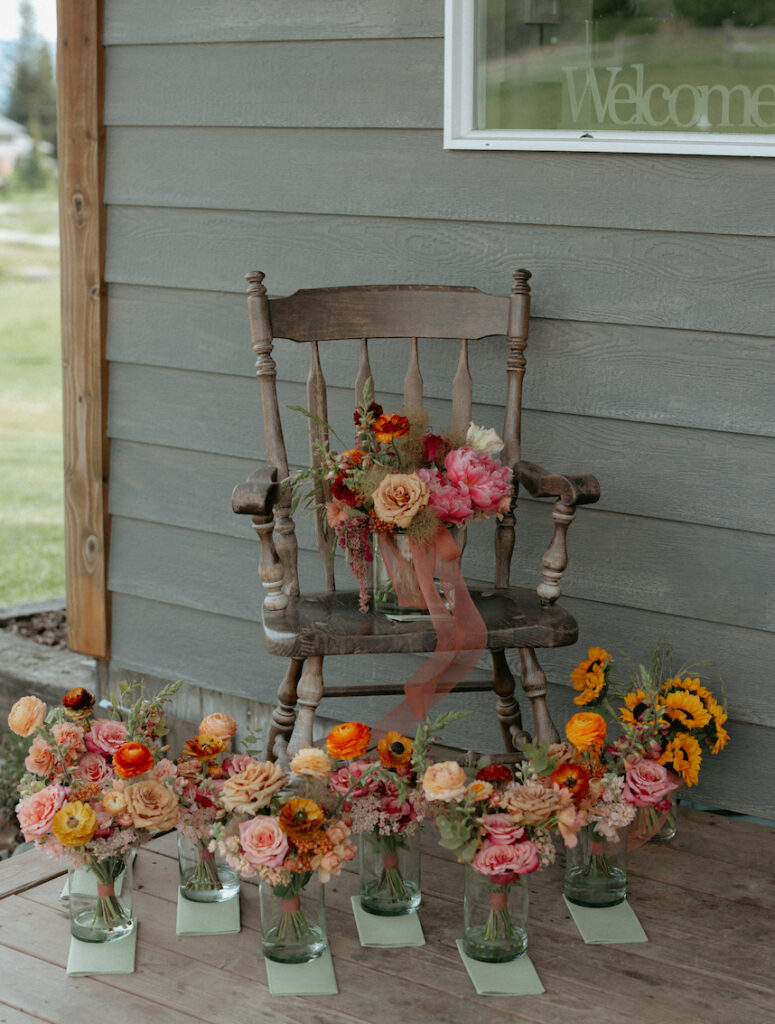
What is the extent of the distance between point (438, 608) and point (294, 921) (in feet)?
1.82

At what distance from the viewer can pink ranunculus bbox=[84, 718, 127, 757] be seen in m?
1.89

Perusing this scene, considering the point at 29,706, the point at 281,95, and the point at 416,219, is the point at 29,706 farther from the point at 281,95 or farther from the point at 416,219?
the point at 281,95

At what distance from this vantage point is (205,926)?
6.36 feet

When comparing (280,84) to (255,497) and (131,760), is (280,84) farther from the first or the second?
(131,760)

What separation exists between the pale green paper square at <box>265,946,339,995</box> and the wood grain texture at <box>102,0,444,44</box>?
→ 1.69 m

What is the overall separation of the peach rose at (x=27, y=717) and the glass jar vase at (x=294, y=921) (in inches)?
17.1

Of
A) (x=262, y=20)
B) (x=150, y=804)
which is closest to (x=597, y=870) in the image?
(x=150, y=804)

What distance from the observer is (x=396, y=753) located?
1833mm

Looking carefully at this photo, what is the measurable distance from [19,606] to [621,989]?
256 centimetres

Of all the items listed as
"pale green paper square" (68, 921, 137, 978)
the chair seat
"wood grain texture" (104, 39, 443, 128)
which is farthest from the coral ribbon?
"wood grain texture" (104, 39, 443, 128)

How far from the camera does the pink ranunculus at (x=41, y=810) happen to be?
1.78m

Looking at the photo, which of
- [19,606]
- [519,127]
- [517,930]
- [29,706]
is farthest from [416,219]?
[19,606]

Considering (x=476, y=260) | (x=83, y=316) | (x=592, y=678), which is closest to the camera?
(x=592, y=678)

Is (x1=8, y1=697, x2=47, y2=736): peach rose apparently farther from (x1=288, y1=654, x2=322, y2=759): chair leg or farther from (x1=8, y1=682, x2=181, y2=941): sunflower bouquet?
(x1=288, y1=654, x2=322, y2=759): chair leg
